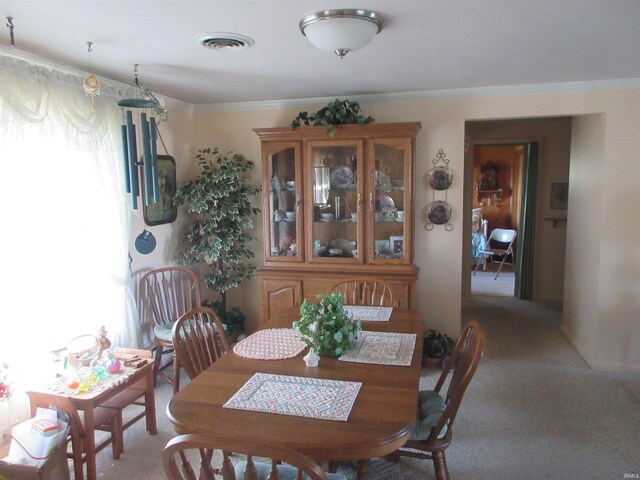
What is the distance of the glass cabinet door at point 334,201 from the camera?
11.8 feet

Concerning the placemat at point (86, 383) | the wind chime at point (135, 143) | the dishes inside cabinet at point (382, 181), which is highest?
the wind chime at point (135, 143)

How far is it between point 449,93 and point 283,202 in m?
1.56

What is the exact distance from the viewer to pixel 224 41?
231 centimetres

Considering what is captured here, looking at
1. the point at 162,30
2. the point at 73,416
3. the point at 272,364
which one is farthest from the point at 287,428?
the point at 162,30

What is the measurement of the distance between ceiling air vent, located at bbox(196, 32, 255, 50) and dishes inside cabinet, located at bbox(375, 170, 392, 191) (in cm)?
152

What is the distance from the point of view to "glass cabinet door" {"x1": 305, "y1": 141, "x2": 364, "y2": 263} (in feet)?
11.8

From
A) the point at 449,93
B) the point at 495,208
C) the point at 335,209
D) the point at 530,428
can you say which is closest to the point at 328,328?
the point at 530,428

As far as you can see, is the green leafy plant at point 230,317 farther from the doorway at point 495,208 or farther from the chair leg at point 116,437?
the doorway at point 495,208

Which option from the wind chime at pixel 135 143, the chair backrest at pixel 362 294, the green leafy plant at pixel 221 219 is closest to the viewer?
the wind chime at pixel 135 143

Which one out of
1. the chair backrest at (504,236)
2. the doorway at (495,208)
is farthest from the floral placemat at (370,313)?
the chair backrest at (504,236)

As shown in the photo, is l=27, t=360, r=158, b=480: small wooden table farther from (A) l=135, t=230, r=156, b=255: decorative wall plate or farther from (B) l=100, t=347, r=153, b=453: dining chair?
(A) l=135, t=230, r=156, b=255: decorative wall plate

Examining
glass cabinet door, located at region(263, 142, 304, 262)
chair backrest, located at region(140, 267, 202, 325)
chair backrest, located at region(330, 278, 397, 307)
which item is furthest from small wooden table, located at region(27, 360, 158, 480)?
glass cabinet door, located at region(263, 142, 304, 262)

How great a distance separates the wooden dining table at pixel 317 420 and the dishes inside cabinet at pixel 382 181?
70.4 inches

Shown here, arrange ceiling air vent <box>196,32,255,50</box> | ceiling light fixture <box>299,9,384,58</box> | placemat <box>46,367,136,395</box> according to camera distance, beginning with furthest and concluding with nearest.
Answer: placemat <box>46,367,136,395</box> → ceiling air vent <box>196,32,255,50</box> → ceiling light fixture <box>299,9,384,58</box>
